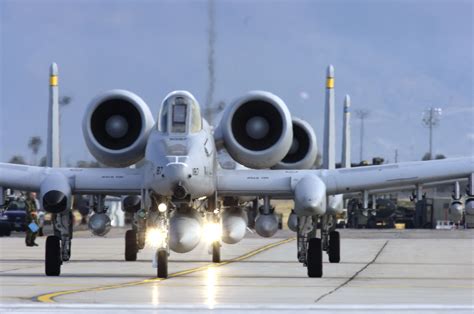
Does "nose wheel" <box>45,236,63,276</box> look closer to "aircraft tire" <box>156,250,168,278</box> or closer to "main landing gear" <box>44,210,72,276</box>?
"main landing gear" <box>44,210,72,276</box>

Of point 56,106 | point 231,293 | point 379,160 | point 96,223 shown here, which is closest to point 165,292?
point 231,293

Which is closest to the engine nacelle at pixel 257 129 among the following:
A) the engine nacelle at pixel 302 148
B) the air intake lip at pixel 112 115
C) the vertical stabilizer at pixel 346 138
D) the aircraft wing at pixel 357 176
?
the aircraft wing at pixel 357 176

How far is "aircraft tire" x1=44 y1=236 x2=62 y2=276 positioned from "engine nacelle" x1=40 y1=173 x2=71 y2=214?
63 cm

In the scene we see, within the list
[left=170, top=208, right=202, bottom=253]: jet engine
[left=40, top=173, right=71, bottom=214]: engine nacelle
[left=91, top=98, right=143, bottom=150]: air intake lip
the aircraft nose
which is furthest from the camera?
[left=91, top=98, right=143, bottom=150]: air intake lip

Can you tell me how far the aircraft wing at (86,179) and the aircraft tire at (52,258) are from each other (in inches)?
49.0

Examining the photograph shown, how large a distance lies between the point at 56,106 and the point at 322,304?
45.9 feet

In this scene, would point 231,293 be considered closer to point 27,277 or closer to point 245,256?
point 27,277

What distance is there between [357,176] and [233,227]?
14.2ft

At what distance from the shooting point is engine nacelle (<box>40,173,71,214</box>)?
22.3m

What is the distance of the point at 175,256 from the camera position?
31.9 meters

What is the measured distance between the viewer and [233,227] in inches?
1066

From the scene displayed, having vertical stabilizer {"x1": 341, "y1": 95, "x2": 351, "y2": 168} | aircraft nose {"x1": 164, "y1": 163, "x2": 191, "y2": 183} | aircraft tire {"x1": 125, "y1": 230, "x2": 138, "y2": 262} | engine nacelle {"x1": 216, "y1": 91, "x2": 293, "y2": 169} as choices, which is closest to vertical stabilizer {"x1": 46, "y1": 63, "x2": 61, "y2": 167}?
aircraft tire {"x1": 125, "y1": 230, "x2": 138, "y2": 262}

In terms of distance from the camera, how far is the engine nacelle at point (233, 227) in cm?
2702

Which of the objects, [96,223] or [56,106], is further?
[56,106]
